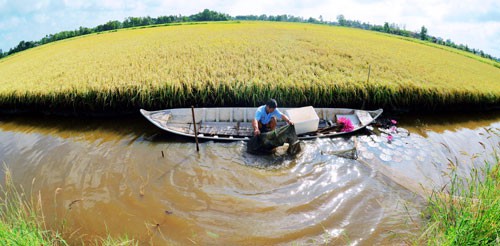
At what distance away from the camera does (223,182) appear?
5574 millimetres

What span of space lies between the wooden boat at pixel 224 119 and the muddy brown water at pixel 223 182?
0.38m

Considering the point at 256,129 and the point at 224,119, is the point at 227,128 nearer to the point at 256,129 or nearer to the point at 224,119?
the point at 224,119

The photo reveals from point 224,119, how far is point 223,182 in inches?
101

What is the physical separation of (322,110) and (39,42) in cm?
4650

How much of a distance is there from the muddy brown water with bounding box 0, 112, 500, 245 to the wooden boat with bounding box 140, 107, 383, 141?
0.38 m

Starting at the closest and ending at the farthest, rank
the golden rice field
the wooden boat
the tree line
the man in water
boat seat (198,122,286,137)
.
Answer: the man in water
boat seat (198,122,286,137)
the wooden boat
the golden rice field
the tree line

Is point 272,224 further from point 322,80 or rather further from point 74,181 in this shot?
point 322,80

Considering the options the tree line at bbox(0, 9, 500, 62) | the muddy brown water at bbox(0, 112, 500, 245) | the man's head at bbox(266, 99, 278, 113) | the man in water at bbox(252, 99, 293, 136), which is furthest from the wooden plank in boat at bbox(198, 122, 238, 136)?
the tree line at bbox(0, 9, 500, 62)

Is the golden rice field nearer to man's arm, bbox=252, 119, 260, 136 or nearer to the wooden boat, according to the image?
the wooden boat

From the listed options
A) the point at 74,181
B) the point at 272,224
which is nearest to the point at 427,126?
the point at 272,224

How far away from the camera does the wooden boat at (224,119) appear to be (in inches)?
286

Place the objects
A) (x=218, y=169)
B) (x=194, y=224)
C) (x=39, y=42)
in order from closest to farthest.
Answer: (x=194, y=224)
(x=218, y=169)
(x=39, y=42)

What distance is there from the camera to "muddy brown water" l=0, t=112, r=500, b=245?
4.31m

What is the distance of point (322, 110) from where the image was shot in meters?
7.89
